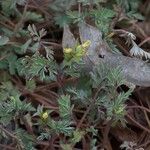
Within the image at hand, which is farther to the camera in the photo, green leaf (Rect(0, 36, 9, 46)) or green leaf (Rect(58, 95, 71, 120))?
green leaf (Rect(0, 36, 9, 46))

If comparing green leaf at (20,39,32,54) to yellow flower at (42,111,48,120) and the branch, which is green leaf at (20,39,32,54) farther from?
yellow flower at (42,111,48,120)

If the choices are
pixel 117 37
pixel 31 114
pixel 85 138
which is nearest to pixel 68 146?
pixel 85 138

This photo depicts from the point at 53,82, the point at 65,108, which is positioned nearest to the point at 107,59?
the point at 53,82

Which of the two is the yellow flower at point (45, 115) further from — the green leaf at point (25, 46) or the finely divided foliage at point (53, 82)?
the green leaf at point (25, 46)

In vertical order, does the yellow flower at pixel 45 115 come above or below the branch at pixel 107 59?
below

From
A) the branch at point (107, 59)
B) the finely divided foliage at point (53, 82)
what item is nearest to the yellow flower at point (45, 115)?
the finely divided foliage at point (53, 82)

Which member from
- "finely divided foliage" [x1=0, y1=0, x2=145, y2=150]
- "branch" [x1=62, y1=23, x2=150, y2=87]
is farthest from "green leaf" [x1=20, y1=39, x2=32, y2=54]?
"branch" [x1=62, y1=23, x2=150, y2=87]

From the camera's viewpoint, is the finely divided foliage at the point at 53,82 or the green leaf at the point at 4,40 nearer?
the finely divided foliage at the point at 53,82

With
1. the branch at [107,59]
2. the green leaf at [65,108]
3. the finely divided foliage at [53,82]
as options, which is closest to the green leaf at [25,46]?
the finely divided foliage at [53,82]

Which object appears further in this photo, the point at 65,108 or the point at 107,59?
the point at 107,59

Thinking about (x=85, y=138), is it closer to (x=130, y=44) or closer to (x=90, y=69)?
(x=90, y=69)

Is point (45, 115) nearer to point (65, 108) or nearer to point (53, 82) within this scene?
point (65, 108)
